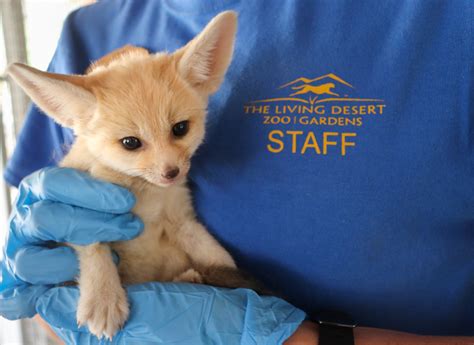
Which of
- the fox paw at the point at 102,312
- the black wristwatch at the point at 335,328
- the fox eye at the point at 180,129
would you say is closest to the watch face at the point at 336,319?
the black wristwatch at the point at 335,328

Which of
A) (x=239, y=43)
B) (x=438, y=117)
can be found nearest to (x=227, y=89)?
(x=239, y=43)

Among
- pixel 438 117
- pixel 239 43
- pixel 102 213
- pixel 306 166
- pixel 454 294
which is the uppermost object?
pixel 239 43

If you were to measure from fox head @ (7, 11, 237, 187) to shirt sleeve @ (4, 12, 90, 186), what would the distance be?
0.94 ft

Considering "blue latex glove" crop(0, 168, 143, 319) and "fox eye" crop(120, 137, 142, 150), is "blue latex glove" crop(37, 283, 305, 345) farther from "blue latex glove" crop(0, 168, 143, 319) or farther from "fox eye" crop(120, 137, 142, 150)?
"fox eye" crop(120, 137, 142, 150)

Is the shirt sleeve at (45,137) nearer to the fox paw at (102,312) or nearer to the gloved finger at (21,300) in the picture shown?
the gloved finger at (21,300)

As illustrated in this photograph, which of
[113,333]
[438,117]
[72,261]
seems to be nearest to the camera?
[438,117]

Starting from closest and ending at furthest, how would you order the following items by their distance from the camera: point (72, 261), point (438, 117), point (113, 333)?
point (438, 117), point (113, 333), point (72, 261)

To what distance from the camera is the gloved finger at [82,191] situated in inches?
41.6

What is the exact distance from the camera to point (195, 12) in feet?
3.92

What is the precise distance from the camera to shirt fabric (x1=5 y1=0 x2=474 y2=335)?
867 mm

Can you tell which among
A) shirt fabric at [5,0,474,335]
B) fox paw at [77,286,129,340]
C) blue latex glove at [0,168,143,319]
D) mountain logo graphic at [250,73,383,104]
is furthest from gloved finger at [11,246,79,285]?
mountain logo graphic at [250,73,383,104]

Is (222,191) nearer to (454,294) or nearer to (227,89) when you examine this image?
(227,89)

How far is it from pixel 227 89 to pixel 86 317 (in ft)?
2.41

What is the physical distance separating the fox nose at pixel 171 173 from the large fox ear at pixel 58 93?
0.91 feet
